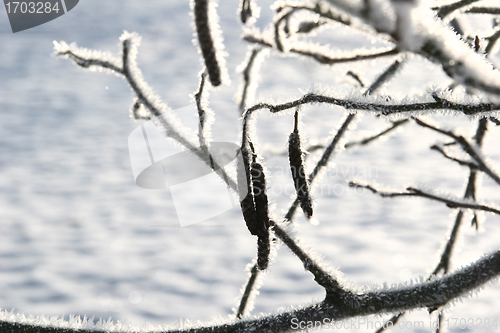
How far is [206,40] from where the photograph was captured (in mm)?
425

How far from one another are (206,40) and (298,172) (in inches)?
14.5

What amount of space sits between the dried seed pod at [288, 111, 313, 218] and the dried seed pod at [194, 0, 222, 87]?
1.03 feet

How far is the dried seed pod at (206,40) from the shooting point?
415mm

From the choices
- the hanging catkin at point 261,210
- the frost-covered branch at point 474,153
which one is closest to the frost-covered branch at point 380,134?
the frost-covered branch at point 474,153

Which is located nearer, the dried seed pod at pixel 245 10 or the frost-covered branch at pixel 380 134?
the dried seed pod at pixel 245 10

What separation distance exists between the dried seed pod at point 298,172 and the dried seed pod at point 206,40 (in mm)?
315

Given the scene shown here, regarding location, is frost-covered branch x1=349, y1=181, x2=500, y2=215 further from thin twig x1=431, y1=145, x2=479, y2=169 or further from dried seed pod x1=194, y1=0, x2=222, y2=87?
dried seed pod x1=194, y1=0, x2=222, y2=87

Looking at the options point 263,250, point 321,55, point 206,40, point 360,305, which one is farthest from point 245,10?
point 360,305

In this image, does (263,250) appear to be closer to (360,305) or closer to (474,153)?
(360,305)

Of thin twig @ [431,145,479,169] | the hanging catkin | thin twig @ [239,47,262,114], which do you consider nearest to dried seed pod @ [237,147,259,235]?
the hanging catkin

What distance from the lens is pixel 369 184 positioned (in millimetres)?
1166

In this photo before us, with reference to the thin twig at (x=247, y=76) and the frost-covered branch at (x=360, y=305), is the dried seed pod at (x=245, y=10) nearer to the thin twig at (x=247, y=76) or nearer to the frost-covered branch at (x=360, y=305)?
the thin twig at (x=247, y=76)

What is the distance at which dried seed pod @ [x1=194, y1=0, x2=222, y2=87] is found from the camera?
0.42m

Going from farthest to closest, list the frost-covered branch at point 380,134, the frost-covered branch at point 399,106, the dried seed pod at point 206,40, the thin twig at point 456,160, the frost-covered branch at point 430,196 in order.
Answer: the frost-covered branch at point 380,134, the thin twig at point 456,160, the frost-covered branch at point 430,196, the frost-covered branch at point 399,106, the dried seed pod at point 206,40
